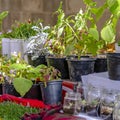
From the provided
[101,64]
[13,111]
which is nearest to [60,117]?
[13,111]

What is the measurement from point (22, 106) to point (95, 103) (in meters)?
0.32

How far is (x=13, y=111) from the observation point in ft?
3.75

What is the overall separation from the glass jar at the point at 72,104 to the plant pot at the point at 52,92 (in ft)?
0.59

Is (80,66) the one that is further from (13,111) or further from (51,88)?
(13,111)

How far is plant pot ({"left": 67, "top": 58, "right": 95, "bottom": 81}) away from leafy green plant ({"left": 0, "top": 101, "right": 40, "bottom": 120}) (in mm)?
247

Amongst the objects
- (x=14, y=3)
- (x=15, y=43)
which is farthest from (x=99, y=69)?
(x=14, y=3)

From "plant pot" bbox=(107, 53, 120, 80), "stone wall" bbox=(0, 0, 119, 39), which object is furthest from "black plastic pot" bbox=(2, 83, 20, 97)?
"stone wall" bbox=(0, 0, 119, 39)

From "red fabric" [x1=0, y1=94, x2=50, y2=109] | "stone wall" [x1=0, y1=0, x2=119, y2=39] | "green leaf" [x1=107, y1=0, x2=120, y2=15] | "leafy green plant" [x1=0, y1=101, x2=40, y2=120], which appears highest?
"stone wall" [x1=0, y1=0, x2=119, y2=39]

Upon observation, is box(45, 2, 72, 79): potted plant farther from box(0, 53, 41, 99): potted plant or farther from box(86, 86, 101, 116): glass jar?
box(86, 86, 101, 116): glass jar

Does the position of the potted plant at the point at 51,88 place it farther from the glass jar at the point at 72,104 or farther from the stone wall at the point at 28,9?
the stone wall at the point at 28,9

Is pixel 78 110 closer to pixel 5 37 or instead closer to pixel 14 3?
pixel 5 37

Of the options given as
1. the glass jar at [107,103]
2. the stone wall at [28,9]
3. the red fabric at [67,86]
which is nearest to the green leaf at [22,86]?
the red fabric at [67,86]

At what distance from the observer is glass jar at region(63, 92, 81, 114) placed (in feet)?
3.40

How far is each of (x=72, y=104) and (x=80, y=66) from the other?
256mm
